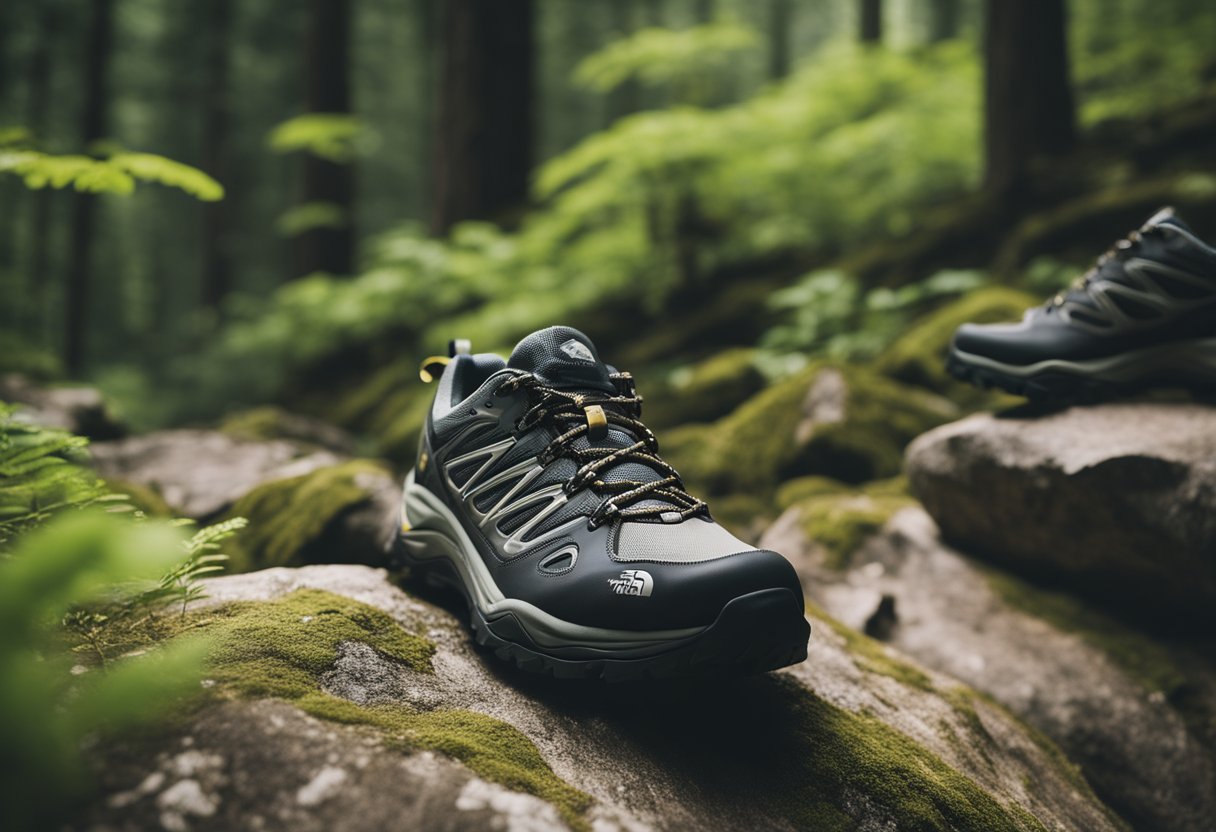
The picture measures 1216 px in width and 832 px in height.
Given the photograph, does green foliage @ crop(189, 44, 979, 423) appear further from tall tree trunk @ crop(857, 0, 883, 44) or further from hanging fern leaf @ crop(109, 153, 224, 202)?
tall tree trunk @ crop(857, 0, 883, 44)

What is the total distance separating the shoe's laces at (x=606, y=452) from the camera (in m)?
1.61

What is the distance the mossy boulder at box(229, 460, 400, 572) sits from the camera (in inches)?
111

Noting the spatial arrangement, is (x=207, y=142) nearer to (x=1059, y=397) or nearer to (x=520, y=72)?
(x=520, y=72)

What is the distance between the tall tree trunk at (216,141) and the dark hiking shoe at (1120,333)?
17.9 meters

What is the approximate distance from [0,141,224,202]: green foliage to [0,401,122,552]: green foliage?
0.67 m

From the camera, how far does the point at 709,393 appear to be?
5188 mm

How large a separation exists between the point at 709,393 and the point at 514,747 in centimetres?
400

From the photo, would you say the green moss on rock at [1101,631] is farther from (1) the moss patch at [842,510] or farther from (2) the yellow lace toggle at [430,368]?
(2) the yellow lace toggle at [430,368]

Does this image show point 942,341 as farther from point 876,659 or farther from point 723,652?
point 723,652

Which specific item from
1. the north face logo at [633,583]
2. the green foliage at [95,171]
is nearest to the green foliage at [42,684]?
the north face logo at [633,583]

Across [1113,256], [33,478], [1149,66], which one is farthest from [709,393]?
[1149,66]

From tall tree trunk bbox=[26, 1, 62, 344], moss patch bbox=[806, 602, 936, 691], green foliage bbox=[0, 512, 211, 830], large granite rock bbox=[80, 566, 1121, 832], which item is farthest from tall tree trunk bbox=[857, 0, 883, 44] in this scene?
tall tree trunk bbox=[26, 1, 62, 344]

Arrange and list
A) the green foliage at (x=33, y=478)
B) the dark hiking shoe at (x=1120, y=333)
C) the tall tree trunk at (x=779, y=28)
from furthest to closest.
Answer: the tall tree trunk at (x=779, y=28), the dark hiking shoe at (x=1120, y=333), the green foliage at (x=33, y=478)

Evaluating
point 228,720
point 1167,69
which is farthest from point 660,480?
point 1167,69
